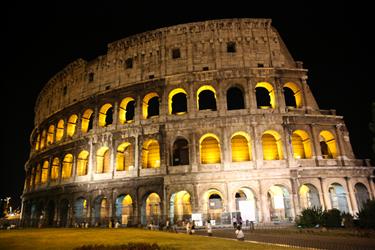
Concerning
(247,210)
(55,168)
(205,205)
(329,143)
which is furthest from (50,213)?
(329,143)

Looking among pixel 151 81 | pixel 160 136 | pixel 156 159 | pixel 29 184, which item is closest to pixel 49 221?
pixel 29 184

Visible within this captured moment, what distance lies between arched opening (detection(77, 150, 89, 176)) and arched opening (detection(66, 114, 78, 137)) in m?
4.23

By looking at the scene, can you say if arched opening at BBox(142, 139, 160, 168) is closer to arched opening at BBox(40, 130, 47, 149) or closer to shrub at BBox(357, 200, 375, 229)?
shrub at BBox(357, 200, 375, 229)

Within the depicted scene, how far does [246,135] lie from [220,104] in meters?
3.66

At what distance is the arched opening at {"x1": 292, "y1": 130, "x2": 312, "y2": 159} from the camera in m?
25.4

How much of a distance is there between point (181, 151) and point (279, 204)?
33.1 ft

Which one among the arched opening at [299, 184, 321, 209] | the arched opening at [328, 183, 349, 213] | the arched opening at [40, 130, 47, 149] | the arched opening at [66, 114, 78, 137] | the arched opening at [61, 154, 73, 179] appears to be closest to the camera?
the arched opening at [299, 184, 321, 209]

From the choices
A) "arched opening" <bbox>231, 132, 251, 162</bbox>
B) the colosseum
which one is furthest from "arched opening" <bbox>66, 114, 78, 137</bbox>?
"arched opening" <bbox>231, 132, 251, 162</bbox>

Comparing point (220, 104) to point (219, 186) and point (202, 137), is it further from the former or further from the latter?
point (219, 186)

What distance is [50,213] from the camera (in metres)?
32.0

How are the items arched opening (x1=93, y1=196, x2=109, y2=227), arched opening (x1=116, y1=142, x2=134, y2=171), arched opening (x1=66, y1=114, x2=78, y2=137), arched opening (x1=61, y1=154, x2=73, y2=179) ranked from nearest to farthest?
1. arched opening (x1=93, y1=196, x2=109, y2=227)
2. arched opening (x1=116, y1=142, x2=134, y2=171)
3. arched opening (x1=61, y1=154, x2=73, y2=179)
4. arched opening (x1=66, y1=114, x2=78, y2=137)

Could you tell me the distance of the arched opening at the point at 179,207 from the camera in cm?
2377

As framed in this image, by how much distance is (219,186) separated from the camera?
76.0 feet

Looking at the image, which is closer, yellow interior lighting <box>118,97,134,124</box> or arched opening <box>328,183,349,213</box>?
arched opening <box>328,183,349,213</box>
